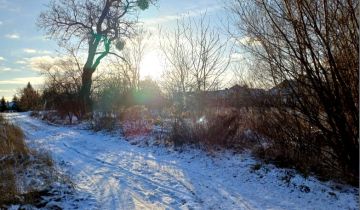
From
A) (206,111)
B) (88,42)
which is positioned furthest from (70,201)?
(88,42)

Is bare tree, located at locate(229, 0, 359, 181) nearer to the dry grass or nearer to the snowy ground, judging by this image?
the snowy ground

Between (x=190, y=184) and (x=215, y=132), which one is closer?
(x=190, y=184)

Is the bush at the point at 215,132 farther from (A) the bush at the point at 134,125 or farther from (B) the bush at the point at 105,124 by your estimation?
(B) the bush at the point at 105,124

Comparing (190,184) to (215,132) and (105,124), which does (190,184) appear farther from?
(105,124)

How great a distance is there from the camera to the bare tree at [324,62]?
240 inches

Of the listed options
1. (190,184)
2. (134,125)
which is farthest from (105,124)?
(190,184)

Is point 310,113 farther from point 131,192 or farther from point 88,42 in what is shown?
point 88,42

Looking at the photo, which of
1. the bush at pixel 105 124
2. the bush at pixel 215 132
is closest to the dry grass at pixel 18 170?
the bush at pixel 215 132

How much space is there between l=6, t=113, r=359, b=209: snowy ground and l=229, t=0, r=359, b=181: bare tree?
97 cm

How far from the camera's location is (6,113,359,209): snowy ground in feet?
20.5

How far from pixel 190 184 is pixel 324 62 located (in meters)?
3.42

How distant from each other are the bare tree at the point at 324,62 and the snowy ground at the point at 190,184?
0.97 m

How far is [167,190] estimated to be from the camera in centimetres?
696

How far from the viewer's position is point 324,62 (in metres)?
6.49
